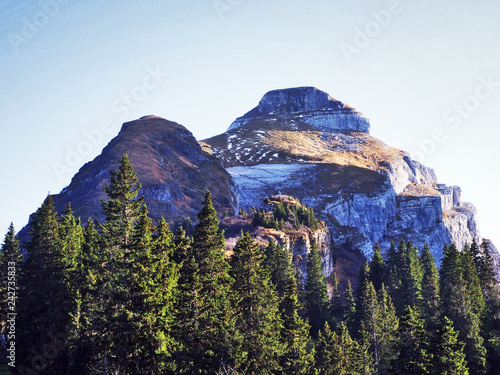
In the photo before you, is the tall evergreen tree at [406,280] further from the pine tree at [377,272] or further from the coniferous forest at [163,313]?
the coniferous forest at [163,313]

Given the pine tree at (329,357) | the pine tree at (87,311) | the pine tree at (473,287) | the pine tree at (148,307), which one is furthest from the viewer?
the pine tree at (473,287)

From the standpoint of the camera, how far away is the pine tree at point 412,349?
39.4 meters

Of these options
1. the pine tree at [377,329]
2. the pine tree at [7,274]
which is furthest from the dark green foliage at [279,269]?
the pine tree at [7,274]

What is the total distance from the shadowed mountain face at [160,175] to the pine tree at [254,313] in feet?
302

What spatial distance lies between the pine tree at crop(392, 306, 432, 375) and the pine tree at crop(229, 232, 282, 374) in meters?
10.6

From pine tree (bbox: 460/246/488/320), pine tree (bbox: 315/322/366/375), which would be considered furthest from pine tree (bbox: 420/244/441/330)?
pine tree (bbox: 315/322/366/375)

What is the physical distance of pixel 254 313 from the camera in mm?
38500

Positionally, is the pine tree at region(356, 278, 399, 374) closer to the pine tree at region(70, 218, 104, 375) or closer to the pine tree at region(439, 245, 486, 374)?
the pine tree at region(439, 245, 486, 374)

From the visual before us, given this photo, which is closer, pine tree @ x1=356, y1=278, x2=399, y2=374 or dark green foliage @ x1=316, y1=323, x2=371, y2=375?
dark green foliage @ x1=316, y1=323, x2=371, y2=375

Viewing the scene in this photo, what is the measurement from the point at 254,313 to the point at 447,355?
53.0 ft

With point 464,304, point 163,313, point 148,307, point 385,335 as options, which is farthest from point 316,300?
point 148,307

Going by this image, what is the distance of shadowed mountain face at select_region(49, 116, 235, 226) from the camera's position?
14212cm

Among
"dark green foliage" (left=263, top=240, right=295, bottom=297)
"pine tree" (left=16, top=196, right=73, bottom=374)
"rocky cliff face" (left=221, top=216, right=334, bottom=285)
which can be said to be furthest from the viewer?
"rocky cliff face" (left=221, top=216, right=334, bottom=285)

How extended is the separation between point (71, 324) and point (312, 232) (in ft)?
216
